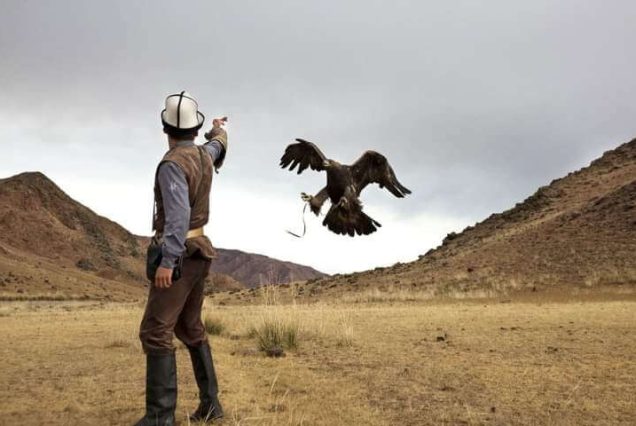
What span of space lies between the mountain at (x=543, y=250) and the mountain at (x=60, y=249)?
60.5 feet

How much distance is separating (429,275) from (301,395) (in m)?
26.5

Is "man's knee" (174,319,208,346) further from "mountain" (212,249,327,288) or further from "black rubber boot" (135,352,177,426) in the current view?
"mountain" (212,249,327,288)

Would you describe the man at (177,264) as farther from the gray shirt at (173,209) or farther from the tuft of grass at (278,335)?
the tuft of grass at (278,335)

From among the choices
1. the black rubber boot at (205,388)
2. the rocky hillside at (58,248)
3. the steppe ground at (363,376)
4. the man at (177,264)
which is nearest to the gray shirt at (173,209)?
the man at (177,264)

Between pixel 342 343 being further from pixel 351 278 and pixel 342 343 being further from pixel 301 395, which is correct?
pixel 351 278

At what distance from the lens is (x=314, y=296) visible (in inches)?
1224

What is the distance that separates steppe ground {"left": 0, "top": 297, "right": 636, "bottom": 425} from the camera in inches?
208

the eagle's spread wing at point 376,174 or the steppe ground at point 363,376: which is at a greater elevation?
the eagle's spread wing at point 376,174

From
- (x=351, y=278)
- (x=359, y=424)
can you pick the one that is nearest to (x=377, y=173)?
(x=359, y=424)

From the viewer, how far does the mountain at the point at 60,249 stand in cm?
5022

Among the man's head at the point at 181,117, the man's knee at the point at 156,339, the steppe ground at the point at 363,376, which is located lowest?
the steppe ground at the point at 363,376

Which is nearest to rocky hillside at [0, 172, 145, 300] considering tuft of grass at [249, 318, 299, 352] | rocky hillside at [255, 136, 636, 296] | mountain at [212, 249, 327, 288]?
rocky hillside at [255, 136, 636, 296]

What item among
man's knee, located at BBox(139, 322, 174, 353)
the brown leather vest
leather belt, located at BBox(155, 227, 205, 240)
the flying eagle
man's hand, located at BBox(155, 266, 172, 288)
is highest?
the flying eagle

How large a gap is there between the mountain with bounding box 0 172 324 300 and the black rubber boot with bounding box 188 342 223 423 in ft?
137
